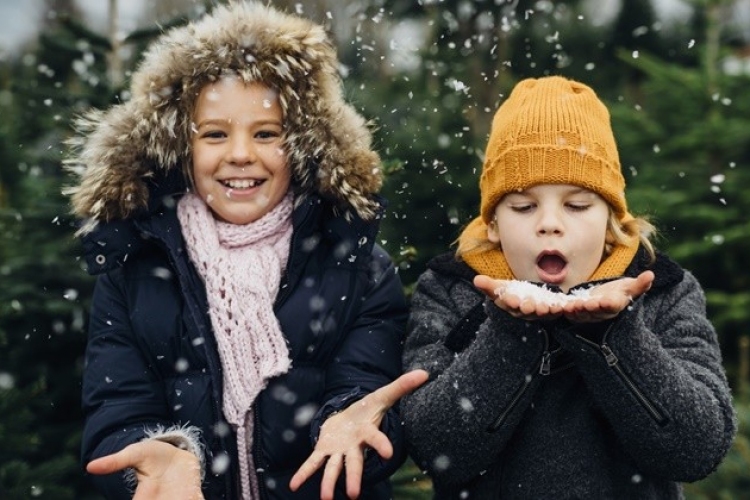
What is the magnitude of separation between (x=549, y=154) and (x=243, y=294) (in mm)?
1078

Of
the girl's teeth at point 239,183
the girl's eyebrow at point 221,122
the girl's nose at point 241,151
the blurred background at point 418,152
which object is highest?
the girl's eyebrow at point 221,122

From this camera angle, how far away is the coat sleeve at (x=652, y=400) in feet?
8.11

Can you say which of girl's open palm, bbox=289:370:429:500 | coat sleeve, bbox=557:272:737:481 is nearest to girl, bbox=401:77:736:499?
coat sleeve, bbox=557:272:737:481

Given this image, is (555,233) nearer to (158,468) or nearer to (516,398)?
(516,398)

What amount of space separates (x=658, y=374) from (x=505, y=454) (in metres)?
0.54

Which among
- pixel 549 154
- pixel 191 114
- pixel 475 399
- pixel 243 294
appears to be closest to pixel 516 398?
pixel 475 399

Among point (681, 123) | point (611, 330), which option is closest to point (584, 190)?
point (611, 330)

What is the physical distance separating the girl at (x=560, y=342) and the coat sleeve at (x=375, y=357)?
11 centimetres

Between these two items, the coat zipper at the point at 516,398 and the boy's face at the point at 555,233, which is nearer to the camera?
the coat zipper at the point at 516,398

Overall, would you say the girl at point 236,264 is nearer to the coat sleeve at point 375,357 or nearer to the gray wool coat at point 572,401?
the coat sleeve at point 375,357

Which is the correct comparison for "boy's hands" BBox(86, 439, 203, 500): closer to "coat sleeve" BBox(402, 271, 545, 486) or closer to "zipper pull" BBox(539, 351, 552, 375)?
"coat sleeve" BBox(402, 271, 545, 486)

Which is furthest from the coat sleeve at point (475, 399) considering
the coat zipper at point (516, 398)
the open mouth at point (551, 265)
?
the open mouth at point (551, 265)

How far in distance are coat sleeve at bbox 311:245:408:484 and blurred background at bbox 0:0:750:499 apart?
0.49m

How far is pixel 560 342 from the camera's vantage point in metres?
2.51
